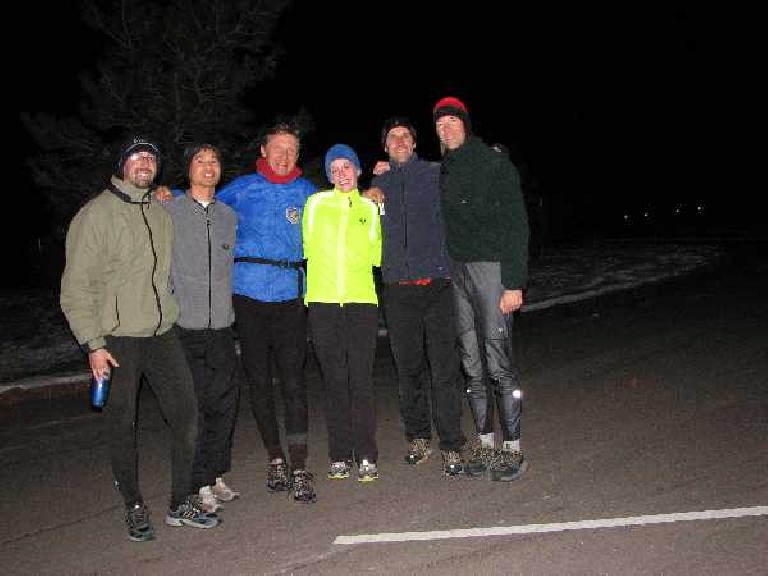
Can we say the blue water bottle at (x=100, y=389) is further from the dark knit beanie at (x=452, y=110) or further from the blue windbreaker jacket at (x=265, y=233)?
the dark knit beanie at (x=452, y=110)

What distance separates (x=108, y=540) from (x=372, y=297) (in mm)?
2146

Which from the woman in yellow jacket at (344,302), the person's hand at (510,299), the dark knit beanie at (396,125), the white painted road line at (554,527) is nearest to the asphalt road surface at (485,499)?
the white painted road line at (554,527)

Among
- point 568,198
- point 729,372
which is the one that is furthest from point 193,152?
point 568,198

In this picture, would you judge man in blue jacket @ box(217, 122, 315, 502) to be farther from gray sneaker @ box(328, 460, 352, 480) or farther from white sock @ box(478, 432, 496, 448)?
white sock @ box(478, 432, 496, 448)

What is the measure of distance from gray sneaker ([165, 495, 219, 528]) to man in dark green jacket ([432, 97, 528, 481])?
167 centimetres

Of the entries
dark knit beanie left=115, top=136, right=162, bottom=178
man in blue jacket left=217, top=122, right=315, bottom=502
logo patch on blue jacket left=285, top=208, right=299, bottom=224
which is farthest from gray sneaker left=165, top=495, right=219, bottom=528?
dark knit beanie left=115, top=136, right=162, bottom=178

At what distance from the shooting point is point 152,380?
4941 millimetres

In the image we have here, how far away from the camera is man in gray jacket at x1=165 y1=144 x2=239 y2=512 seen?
5.16 meters

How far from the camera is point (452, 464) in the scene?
5691 mm

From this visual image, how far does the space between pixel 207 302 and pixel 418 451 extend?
1.85 meters

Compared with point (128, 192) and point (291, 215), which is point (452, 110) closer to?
point (291, 215)

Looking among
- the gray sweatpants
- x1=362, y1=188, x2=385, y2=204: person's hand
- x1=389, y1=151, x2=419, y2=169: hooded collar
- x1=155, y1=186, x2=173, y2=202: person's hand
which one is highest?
x1=389, y1=151, x2=419, y2=169: hooded collar

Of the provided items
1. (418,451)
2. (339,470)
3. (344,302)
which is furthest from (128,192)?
(418,451)

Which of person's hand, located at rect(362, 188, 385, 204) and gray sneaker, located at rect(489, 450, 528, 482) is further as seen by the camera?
person's hand, located at rect(362, 188, 385, 204)
